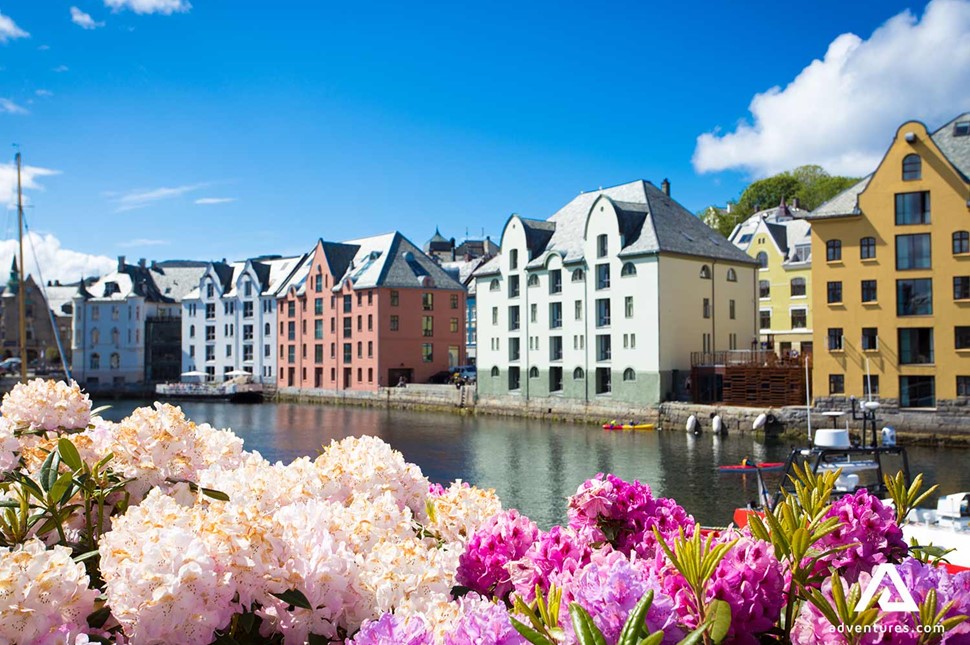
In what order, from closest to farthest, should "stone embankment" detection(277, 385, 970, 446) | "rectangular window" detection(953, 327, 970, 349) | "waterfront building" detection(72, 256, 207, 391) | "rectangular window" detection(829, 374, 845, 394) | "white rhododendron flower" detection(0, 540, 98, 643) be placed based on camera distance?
"white rhododendron flower" detection(0, 540, 98, 643) < "stone embankment" detection(277, 385, 970, 446) < "rectangular window" detection(953, 327, 970, 349) < "rectangular window" detection(829, 374, 845, 394) < "waterfront building" detection(72, 256, 207, 391)

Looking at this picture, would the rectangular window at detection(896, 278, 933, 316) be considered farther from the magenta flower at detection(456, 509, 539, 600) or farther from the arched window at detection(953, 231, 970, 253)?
the magenta flower at detection(456, 509, 539, 600)

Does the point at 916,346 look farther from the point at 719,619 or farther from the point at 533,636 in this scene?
the point at 533,636

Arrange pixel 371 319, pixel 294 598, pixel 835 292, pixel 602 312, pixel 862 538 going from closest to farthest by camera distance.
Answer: pixel 294 598 < pixel 862 538 < pixel 835 292 < pixel 602 312 < pixel 371 319

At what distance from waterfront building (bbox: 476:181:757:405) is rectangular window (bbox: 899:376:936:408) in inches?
593

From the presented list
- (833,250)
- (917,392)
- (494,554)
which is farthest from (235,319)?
(494,554)

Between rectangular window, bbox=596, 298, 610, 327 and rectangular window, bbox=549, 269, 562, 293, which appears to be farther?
rectangular window, bbox=549, 269, 562, 293

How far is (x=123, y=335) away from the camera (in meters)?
102

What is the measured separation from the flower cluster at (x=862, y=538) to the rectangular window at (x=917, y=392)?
147 ft

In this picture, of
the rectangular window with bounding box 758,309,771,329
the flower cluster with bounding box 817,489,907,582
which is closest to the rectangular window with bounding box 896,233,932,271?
the rectangular window with bounding box 758,309,771,329

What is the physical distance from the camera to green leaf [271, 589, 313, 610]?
3199 millimetres

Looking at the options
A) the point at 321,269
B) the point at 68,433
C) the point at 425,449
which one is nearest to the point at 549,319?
the point at 425,449

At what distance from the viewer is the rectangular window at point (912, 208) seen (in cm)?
4391

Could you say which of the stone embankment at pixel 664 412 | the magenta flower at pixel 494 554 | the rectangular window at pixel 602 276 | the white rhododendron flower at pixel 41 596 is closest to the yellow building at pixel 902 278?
the stone embankment at pixel 664 412

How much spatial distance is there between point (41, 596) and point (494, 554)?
2091 millimetres
